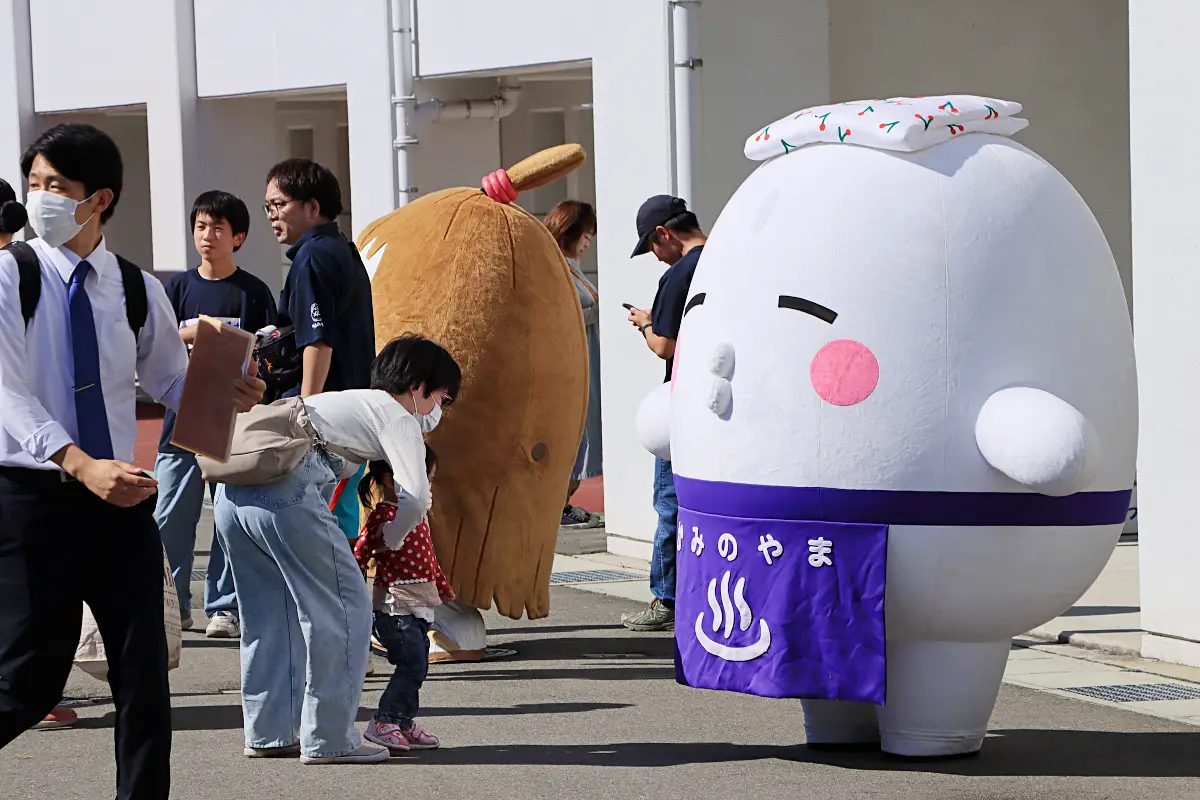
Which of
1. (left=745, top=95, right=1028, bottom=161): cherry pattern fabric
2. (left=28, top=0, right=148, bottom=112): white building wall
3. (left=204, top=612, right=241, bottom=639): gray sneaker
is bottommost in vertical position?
(left=204, top=612, right=241, bottom=639): gray sneaker

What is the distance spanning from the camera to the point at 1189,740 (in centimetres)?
618

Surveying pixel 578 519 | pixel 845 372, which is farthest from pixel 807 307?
pixel 578 519

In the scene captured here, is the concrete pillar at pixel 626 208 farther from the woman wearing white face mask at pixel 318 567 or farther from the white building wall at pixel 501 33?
the woman wearing white face mask at pixel 318 567

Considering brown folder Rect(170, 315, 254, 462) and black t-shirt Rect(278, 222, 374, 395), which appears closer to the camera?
brown folder Rect(170, 315, 254, 462)

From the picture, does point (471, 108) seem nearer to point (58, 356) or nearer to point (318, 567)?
point (318, 567)

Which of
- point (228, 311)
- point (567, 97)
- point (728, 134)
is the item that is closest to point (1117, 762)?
point (228, 311)

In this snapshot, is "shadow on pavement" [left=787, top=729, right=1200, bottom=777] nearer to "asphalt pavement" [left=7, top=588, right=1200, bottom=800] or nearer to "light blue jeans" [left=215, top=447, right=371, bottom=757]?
"asphalt pavement" [left=7, top=588, right=1200, bottom=800]

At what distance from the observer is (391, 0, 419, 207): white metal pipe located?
42.8 ft

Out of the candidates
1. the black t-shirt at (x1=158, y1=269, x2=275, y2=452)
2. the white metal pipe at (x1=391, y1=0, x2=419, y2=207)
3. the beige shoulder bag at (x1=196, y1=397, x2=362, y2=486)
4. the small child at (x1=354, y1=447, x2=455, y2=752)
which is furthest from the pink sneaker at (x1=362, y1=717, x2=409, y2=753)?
the white metal pipe at (x1=391, y1=0, x2=419, y2=207)

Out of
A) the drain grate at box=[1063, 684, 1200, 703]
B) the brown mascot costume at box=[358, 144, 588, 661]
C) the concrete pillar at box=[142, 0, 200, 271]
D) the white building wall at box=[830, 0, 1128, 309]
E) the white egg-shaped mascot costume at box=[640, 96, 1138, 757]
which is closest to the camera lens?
the white egg-shaped mascot costume at box=[640, 96, 1138, 757]

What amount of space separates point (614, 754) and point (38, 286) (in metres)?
2.47

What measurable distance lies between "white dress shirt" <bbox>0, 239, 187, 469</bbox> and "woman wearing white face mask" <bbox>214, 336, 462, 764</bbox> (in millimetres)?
973

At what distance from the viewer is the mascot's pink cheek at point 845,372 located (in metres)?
5.41

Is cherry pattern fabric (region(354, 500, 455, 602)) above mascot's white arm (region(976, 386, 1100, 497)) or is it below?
below
